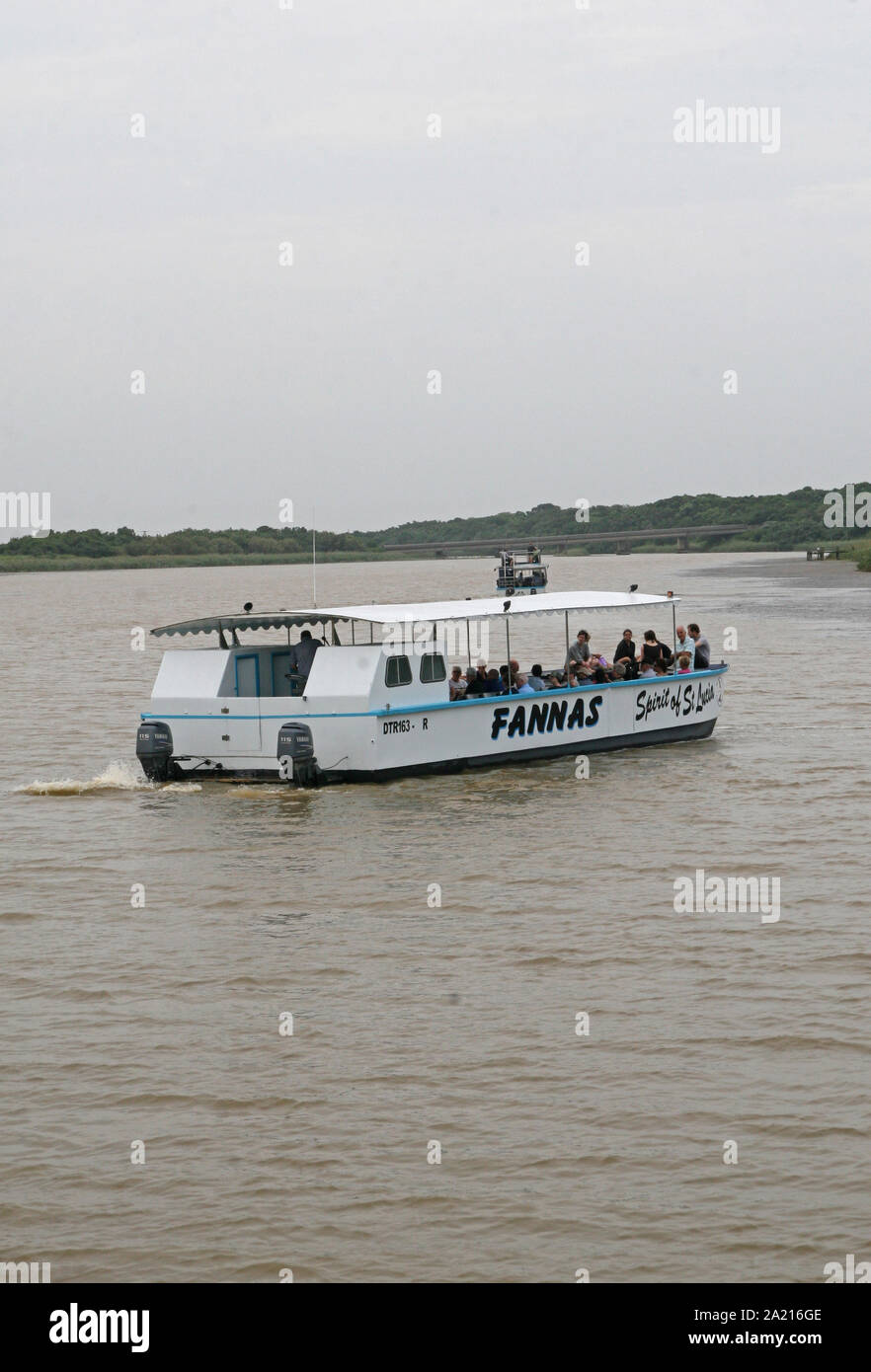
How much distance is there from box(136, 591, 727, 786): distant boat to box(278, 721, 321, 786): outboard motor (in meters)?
0.02

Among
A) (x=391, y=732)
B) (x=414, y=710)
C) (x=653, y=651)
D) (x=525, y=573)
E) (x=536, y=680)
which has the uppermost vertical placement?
(x=525, y=573)

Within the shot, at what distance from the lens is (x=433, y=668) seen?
78.7 feet

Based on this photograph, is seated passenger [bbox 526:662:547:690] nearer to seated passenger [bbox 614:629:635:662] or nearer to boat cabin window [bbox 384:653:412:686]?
seated passenger [bbox 614:629:635:662]

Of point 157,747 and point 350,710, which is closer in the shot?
point 350,710

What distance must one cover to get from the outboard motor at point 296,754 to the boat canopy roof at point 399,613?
66.2 inches

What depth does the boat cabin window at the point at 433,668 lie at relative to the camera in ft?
78.2

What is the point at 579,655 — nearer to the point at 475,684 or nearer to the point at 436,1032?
the point at 475,684

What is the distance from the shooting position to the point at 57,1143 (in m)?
10.3

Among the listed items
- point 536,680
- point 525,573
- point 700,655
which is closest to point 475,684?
point 536,680

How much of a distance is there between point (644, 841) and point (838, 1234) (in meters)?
11.1

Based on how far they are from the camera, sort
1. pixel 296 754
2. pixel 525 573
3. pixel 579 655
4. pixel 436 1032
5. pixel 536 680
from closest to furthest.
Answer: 1. pixel 436 1032
2. pixel 296 754
3. pixel 536 680
4. pixel 579 655
5. pixel 525 573

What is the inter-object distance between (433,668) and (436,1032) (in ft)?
39.5

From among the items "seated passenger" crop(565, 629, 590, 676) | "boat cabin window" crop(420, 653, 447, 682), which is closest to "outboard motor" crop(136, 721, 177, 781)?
"boat cabin window" crop(420, 653, 447, 682)
